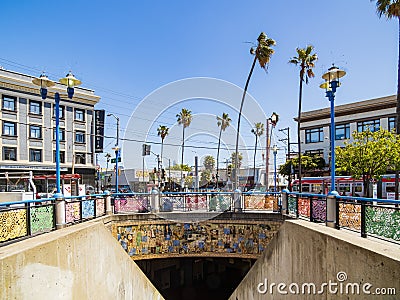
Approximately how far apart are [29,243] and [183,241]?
8.58m

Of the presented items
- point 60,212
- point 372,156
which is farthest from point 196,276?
point 372,156

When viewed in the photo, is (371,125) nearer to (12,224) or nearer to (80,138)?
(80,138)

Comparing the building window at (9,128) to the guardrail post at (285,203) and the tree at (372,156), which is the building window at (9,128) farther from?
the tree at (372,156)

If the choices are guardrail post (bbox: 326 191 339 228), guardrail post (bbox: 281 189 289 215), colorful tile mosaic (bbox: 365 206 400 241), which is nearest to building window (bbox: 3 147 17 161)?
guardrail post (bbox: 281 189 289 215)

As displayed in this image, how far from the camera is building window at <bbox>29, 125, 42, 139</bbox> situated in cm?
3368

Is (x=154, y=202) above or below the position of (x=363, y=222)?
below

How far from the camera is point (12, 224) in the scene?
22.5 feet

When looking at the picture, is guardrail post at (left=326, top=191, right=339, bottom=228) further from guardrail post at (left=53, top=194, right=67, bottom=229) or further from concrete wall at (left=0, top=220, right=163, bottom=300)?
guardrail post at (left=53, top=194, right=67, bottom=229)

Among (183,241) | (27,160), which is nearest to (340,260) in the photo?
(183,241)

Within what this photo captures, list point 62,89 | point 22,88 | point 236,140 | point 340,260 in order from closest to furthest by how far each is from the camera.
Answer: point 340,260
point 236,140
point 22,88
point 62,89

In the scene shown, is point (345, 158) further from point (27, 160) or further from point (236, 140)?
point (27, 160)

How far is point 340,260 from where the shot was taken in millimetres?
5746

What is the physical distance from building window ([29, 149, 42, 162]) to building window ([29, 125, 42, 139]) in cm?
150

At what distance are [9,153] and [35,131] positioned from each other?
3513 millimetres
